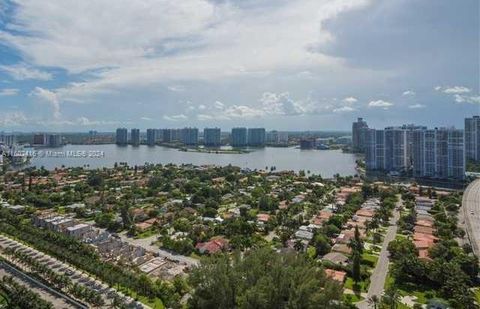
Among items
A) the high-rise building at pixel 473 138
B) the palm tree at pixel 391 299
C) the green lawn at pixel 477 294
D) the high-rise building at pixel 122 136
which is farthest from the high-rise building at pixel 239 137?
the palm tree at pixel 391 299

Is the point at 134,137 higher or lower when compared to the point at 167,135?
lower

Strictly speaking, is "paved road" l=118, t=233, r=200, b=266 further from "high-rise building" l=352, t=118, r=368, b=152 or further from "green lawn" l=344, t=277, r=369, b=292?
"high-rise building" l=352, t=118, r=368, b=152

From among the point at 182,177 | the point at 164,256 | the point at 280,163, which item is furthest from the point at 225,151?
the point at 164,256

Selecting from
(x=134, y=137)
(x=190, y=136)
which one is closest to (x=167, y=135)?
(x=134, y=137)

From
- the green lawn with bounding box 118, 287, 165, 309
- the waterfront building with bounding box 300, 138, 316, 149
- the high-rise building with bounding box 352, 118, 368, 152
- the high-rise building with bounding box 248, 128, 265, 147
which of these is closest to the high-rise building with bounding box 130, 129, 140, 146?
the high-rise building with bounding box 248, 128, 265, 147

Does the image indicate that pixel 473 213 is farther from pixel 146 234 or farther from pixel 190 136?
pixel 190 136

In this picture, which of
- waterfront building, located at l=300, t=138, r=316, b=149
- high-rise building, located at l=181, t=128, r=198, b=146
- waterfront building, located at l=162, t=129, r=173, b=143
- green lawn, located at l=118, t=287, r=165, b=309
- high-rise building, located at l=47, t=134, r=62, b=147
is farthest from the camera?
waterfront building, located at l=162, t=129, r=173, b=143
